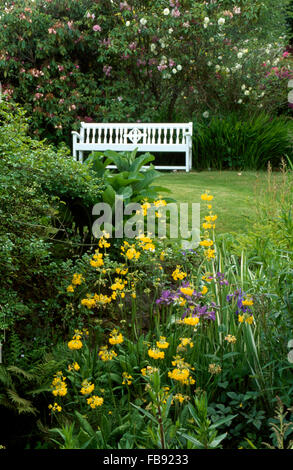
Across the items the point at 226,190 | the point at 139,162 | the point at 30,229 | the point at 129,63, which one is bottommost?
the point at 30,229

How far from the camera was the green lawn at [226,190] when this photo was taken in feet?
16.0

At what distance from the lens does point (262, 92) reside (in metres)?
10.1

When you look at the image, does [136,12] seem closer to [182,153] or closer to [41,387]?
[182,153]

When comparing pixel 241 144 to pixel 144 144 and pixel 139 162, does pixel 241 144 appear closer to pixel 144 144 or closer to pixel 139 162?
pixel 144 144

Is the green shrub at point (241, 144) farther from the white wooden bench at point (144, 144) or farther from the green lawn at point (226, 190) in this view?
the green lawn at point (226, 190)

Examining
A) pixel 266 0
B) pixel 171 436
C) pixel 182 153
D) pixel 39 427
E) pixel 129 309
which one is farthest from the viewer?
pixel 266 0

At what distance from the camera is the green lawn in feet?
16.0

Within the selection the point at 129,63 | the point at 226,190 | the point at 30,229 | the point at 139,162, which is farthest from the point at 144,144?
the point at 30,229

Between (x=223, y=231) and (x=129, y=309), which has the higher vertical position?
(x=223, y=231)

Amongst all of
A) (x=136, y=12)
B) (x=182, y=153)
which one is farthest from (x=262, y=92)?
(x=136, y=12)

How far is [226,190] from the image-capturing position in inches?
260

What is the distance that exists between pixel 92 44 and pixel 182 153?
112 inches

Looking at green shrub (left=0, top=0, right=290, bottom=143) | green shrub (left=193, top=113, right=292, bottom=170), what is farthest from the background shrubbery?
green shrub (left=193, top=113, right=292, bottom=170)

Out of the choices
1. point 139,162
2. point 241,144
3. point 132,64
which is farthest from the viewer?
point 132,64
